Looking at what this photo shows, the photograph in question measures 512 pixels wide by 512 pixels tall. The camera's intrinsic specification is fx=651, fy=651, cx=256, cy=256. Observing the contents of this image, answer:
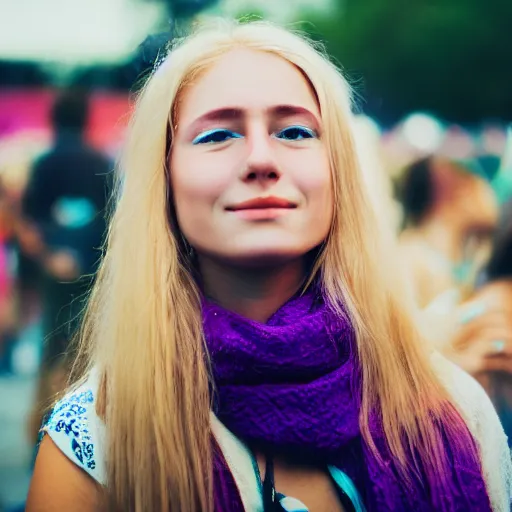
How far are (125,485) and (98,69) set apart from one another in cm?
250

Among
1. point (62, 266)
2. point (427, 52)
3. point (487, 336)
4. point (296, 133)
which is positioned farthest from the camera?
point (427, 52)

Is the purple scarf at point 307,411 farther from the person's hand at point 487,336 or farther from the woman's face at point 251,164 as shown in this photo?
the person's hand at point 487,336

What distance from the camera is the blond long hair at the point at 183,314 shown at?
1.07 m

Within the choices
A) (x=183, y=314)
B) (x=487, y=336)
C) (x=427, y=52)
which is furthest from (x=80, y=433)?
(x=427, y=52)

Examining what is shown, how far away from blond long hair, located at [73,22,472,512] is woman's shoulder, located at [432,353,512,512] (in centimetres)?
4

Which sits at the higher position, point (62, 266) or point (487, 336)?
point (62, 266)

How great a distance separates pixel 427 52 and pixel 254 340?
251 cm

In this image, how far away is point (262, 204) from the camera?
1.07 m

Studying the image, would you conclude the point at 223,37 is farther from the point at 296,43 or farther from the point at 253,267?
the point at 253,267

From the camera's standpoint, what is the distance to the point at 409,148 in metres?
3.36

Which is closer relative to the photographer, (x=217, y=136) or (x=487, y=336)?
(x=217, y=136)

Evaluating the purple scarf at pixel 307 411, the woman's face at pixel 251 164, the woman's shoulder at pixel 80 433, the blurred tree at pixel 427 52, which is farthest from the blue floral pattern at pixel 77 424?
the blurred tree at pixel 427 52

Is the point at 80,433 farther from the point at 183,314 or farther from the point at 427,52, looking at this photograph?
the point at 427,52

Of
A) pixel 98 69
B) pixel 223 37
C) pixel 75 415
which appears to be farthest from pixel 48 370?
pixel 223 37
